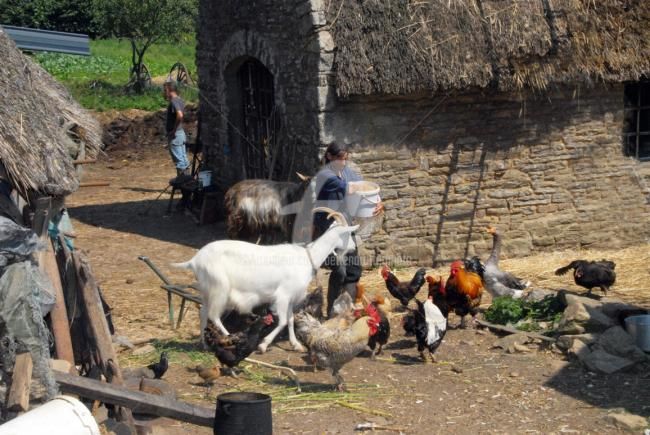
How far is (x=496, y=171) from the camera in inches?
526

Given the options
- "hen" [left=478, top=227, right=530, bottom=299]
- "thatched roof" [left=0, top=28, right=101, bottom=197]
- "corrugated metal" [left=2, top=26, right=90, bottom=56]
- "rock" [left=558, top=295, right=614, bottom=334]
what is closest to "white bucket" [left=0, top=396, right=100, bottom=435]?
"thatched roof" [left=0, top=28, right=101, bottom=197]

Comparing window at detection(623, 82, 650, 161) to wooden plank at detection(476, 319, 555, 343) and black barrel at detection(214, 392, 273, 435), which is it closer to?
wooden plank at detection(476, 319, 555, 343)

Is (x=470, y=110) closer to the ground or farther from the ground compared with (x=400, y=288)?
farther from the ground

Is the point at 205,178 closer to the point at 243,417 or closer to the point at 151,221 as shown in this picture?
the point at 151,221

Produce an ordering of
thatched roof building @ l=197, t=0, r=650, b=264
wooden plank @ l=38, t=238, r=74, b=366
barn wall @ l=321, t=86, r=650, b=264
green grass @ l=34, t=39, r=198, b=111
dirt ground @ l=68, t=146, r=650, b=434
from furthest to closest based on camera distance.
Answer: green grass @ l=34, t=39, r=198, b=111 < barn wall @ l=321, t=86, r=650, b=264 < thatched roof building @ l=197, t=0, r=650, b=264 < dirt ground @ l=68, t=146, r=650, b=434 < wooden plank @ l=38, t=238, r=74, b=366

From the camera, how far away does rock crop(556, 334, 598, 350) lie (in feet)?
31.7

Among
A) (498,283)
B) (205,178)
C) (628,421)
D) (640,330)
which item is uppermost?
(205,178)

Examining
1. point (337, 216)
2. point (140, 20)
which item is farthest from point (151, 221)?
point (140, 20)

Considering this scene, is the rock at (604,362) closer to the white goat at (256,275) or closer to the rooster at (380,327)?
the rooster at (380,327)

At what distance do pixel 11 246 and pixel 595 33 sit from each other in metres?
9.53

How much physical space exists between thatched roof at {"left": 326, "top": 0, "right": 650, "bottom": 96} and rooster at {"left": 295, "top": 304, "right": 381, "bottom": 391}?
4.29m

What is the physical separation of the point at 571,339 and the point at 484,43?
4.69 meters

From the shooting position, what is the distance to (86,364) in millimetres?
8312

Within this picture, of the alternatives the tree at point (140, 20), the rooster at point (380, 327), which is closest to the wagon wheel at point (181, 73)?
the tree at point (140, 20)
